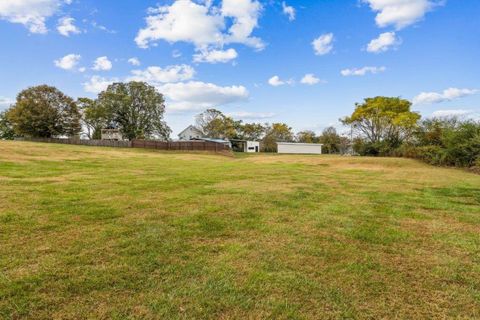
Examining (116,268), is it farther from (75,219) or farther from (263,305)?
(75,219)

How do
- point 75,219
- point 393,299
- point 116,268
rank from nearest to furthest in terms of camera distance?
point 393,299 < point 116,268 < point 75,219

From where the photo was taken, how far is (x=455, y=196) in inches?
291

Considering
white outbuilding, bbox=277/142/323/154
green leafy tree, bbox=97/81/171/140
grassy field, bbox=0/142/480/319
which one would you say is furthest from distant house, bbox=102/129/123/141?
grassy field, bbox=0/142/480/319

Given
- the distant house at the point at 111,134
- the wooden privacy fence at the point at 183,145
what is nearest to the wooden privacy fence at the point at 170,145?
the wooden privacy fence at the point at 183,145

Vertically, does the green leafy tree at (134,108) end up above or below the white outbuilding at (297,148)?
above

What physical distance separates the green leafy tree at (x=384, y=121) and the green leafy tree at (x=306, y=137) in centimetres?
2084

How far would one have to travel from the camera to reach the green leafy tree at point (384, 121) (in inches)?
1158

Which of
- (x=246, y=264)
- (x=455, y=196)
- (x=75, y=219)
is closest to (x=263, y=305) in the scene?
(x=246, y=264)

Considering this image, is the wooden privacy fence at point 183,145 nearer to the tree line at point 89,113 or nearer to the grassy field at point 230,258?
the tree line at point 89,113

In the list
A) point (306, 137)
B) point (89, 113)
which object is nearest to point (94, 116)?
point (89, 113)

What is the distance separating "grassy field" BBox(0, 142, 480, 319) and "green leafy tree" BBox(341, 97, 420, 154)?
26.1 meters

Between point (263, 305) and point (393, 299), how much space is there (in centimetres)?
114

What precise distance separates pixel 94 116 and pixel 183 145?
745 inches

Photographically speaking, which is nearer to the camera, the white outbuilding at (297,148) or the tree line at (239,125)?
the tree line at (239,125)
